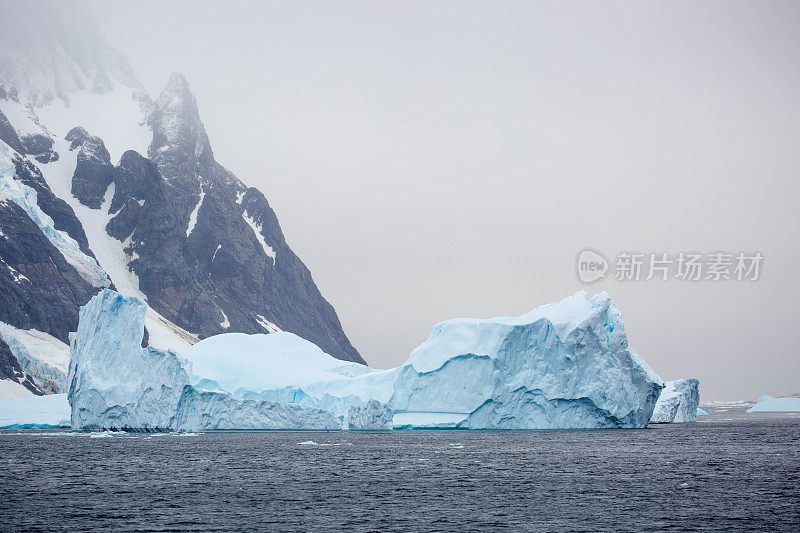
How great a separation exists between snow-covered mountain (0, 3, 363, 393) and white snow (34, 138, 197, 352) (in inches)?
9.6

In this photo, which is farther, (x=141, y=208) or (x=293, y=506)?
(x=141, y=208)

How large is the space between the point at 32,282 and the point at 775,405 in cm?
12460

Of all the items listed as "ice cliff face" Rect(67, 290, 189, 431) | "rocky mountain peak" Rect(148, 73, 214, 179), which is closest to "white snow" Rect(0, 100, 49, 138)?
"rocky mountain peak" Rect(148, 73, 214, 179)

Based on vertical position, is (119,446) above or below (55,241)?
below

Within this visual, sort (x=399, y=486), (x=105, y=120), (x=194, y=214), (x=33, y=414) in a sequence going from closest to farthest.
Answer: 1. (x=399, y=486)
2. (x=33, y=414)
3. (x=105, y=120)
4. (x=194, y=214)

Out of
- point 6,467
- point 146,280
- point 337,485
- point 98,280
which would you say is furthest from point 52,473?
point 146,280

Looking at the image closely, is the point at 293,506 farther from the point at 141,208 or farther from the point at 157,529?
the point at 141,208

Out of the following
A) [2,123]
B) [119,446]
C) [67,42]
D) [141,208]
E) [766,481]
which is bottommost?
[119,446]

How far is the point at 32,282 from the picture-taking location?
12812cm

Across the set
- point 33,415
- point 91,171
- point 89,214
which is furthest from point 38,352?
point 91,171

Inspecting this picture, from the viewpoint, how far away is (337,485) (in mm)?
35406

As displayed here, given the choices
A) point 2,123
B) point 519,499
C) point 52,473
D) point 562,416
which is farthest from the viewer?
point 2,123

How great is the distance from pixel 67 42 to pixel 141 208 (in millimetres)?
→ 45697

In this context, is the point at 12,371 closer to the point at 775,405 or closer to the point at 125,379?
the point at 125,379
